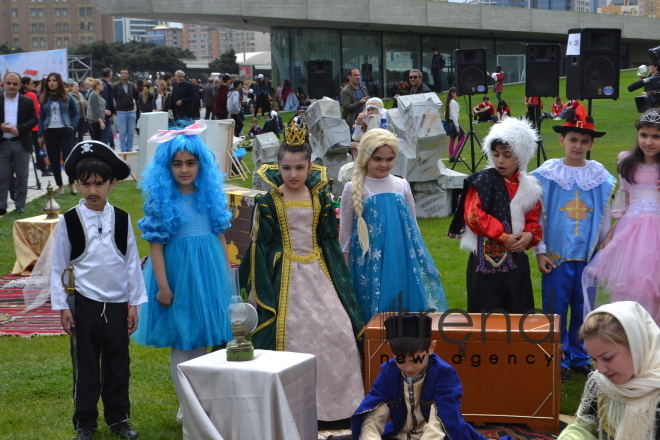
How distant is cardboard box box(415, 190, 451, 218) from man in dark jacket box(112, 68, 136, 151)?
862 cm

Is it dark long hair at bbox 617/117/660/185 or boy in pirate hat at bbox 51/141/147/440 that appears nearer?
boy in pirate hat at bbox 51/141/147/440

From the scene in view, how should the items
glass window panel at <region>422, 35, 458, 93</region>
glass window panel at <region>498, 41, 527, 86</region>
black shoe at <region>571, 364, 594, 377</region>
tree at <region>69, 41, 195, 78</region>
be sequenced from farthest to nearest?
tree at <region>69, 41, 195, 78</region> → glass window panel at <region>498, 41, 527, 86</region> → glass window panel at <region>422, 35, 458, 93</region> → black shoe at <region>571, 364, 594, 377</region>

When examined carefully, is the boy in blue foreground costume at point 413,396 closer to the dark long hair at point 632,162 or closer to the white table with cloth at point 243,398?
the white table with cloth at point 243,398

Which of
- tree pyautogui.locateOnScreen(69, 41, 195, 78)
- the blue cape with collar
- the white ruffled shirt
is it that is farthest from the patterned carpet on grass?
tree pyautogui.locateOnScreen(69, 41, 195, 78)

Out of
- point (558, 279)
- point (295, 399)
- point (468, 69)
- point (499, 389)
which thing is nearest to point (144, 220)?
point (295, 399)

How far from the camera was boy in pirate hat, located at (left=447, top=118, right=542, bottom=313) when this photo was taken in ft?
15.8

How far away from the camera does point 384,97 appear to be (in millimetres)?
31703

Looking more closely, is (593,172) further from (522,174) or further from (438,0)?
(438,0)

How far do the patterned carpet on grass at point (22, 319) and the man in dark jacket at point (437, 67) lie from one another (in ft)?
81.3

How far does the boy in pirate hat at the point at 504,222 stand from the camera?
482cm

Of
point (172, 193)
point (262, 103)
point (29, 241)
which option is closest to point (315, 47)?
point (262, 103)

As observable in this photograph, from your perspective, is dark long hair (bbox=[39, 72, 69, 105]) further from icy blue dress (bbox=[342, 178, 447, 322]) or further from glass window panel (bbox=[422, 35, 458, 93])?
glass window panel (bbox=[422, 35, 458, 93])

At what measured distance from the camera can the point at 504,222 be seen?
4859mm

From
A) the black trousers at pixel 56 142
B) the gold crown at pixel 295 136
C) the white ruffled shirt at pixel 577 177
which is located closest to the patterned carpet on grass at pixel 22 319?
the gold crown at pixel 295 136
